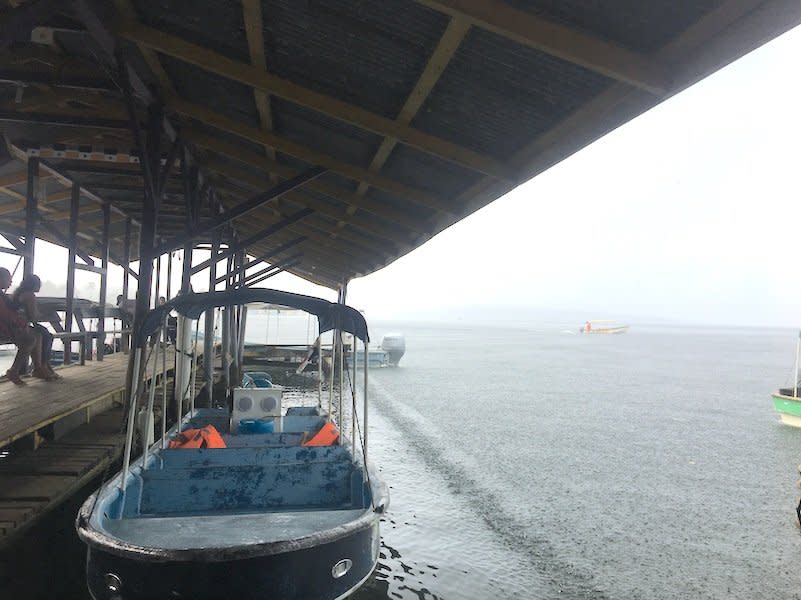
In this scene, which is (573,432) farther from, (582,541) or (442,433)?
(582,541)

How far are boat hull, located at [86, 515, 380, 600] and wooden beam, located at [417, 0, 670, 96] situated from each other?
12.7 ft

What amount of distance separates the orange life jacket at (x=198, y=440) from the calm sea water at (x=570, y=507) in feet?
5.37

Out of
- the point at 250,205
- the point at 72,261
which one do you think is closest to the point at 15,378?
the point at 72,261

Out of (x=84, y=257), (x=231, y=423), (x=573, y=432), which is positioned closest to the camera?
(x=231, y=423)

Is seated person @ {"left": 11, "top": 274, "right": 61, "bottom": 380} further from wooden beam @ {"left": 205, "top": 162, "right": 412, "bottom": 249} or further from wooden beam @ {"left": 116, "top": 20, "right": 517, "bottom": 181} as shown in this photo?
wooden beam @ {"left": 116, "top": 20, "right": 517, "bottom": 181}

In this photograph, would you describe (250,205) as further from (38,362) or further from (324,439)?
(38,362)

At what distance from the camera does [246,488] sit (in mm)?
6309

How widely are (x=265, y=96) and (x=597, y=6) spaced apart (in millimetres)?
3800

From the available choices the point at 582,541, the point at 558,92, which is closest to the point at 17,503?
the point at 558,92

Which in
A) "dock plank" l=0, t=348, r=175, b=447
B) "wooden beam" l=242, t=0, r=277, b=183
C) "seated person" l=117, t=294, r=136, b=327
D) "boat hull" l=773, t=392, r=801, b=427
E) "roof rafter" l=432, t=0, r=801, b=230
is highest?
"wooden beam" l=242, t=0, r=277, b=183

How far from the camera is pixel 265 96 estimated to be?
634cm

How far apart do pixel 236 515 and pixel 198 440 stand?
7.51ft

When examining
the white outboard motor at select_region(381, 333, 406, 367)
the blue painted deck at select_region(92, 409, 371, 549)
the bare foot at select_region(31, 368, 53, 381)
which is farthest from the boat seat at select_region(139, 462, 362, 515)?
the white outboard motor at select_region(381, 333, 406, 367)

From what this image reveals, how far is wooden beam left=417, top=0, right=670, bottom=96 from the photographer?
12.3 ft
